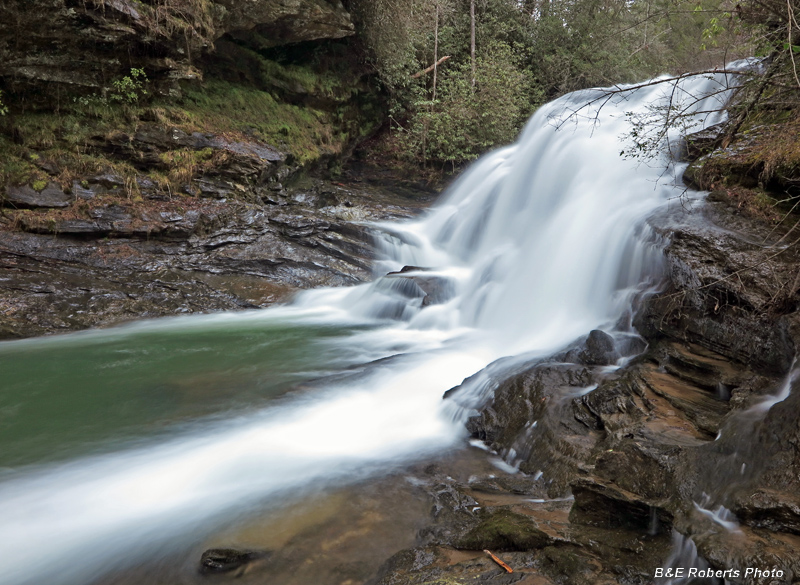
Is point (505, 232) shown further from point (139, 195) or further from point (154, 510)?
point (154, 510)

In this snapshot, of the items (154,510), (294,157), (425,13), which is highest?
(425,13)

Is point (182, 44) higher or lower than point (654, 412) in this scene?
higher

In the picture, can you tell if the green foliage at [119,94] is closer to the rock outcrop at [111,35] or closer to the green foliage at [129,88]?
the green foliage at [129,88]

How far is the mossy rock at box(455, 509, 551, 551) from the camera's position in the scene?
291 centimetres

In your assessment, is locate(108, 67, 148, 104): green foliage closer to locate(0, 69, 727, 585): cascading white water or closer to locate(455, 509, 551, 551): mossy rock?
locate(0, 69, 727, 585): cascading white water

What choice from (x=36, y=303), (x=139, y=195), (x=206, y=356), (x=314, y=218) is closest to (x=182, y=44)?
(x=139, y=195)

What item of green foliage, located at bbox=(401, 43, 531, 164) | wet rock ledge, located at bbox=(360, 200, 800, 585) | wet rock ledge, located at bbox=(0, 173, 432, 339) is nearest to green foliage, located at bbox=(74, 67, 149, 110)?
wet rock ledge, located at bbox=(0, 173, 432, 339)

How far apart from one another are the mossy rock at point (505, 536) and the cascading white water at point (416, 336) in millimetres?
1376

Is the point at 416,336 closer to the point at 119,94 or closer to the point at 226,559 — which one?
the point at 226,559

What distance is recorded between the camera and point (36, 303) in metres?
7.92

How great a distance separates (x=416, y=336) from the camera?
8297 millimetres

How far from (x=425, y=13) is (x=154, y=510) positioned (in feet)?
52.4

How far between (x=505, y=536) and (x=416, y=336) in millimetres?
5391

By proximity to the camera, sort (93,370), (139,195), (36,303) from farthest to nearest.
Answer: (139,195), (36,303), (93,370)
